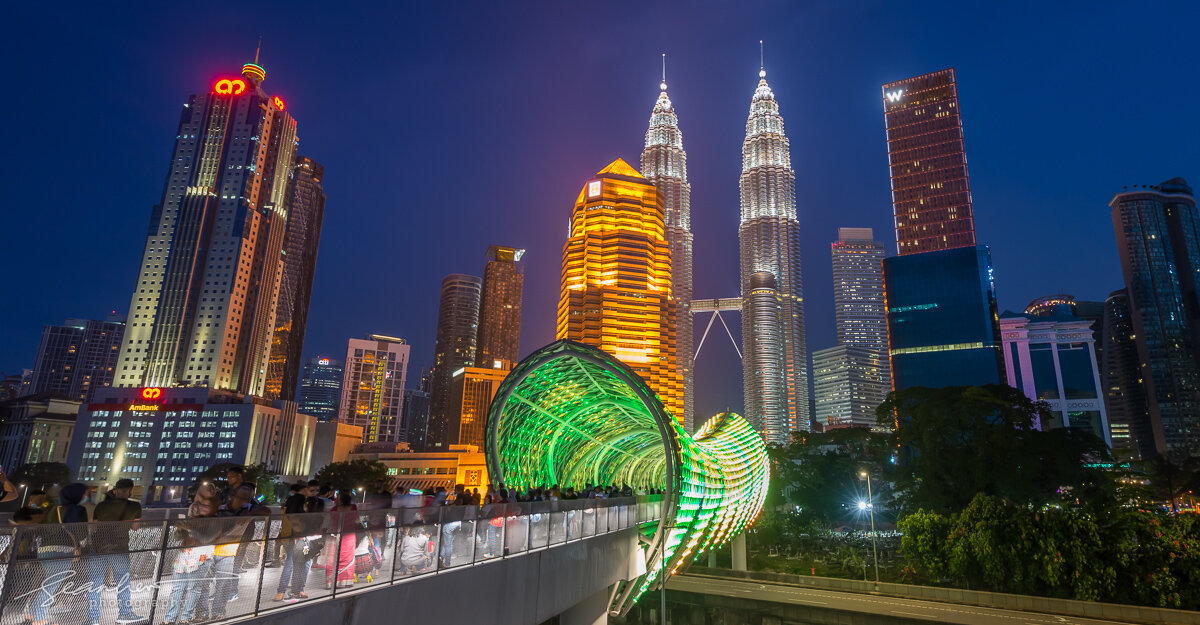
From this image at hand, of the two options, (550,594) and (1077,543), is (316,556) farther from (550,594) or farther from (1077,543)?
(1077,543)

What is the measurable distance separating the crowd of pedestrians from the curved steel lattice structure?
10.6 metres

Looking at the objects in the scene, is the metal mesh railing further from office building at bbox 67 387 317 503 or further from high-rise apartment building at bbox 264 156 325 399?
high-rise apartment building at bbox 264 156 325 399

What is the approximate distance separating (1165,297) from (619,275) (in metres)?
108

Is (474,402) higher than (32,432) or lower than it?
higher

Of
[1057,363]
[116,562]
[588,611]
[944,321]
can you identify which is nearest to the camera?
[116,562]

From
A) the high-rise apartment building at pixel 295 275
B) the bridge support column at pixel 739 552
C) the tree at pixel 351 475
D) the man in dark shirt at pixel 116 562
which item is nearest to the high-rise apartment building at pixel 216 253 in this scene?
the high-rise apartment building at pixel 295 275

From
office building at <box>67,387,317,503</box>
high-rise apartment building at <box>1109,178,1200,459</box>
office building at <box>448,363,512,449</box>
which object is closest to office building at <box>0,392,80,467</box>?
office building at <box>67,387,317,503</box>

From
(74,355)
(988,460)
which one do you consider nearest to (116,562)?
(988,460)

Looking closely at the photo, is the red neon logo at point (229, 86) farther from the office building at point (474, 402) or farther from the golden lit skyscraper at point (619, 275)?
the office building at point (474, 402)

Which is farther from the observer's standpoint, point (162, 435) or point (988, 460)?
point (162, 435)

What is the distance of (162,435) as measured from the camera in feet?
316

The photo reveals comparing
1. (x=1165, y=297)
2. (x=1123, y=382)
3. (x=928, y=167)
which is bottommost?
(x=1123, y=382)

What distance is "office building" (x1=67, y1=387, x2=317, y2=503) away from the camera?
94188 millimetres

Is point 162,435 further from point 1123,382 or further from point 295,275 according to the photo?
point 1123,382
